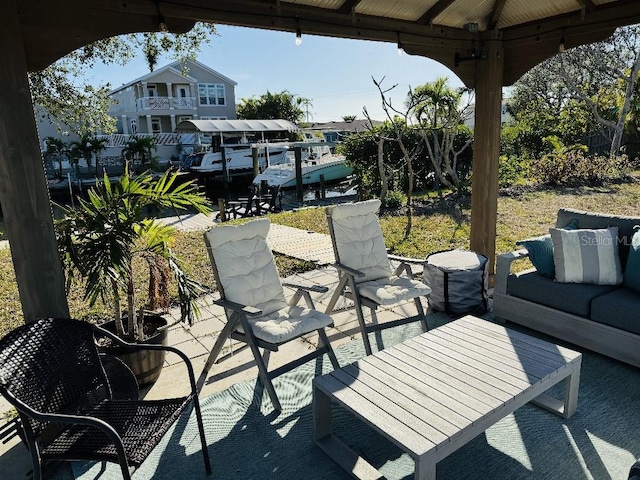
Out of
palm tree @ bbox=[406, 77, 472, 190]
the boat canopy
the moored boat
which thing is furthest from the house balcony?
palm tree @ bbox=[406, 77, 472, 190]

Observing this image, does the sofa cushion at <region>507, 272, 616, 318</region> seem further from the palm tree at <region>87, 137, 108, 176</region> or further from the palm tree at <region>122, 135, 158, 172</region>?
the palm tree at <region>87, 137, 108, 176</region>

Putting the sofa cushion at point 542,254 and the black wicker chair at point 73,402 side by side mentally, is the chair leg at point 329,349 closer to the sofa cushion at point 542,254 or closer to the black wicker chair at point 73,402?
the black wicker chair at point 73,402

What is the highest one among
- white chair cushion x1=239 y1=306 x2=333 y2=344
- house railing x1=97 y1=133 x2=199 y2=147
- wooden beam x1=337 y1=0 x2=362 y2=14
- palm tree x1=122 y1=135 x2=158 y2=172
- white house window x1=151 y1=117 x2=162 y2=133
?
white house window x1=151 y1=117 x2=162 y2=133

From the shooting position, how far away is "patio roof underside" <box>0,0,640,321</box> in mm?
2496

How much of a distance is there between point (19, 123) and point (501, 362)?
2.97 meters

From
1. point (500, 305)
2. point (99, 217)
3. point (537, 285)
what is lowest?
point (500, 305)

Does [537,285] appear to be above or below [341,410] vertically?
above

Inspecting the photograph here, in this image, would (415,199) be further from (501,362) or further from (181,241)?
(501,362)

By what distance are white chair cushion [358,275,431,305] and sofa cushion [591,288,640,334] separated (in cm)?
122

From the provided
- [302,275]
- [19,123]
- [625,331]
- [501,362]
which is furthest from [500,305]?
[19,123]

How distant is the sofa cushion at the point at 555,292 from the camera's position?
11.2 feet

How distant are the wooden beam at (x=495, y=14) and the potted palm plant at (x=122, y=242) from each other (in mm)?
3358

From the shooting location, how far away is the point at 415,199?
993 centimetres

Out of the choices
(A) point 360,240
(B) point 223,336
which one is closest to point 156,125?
(A) point 360,240
